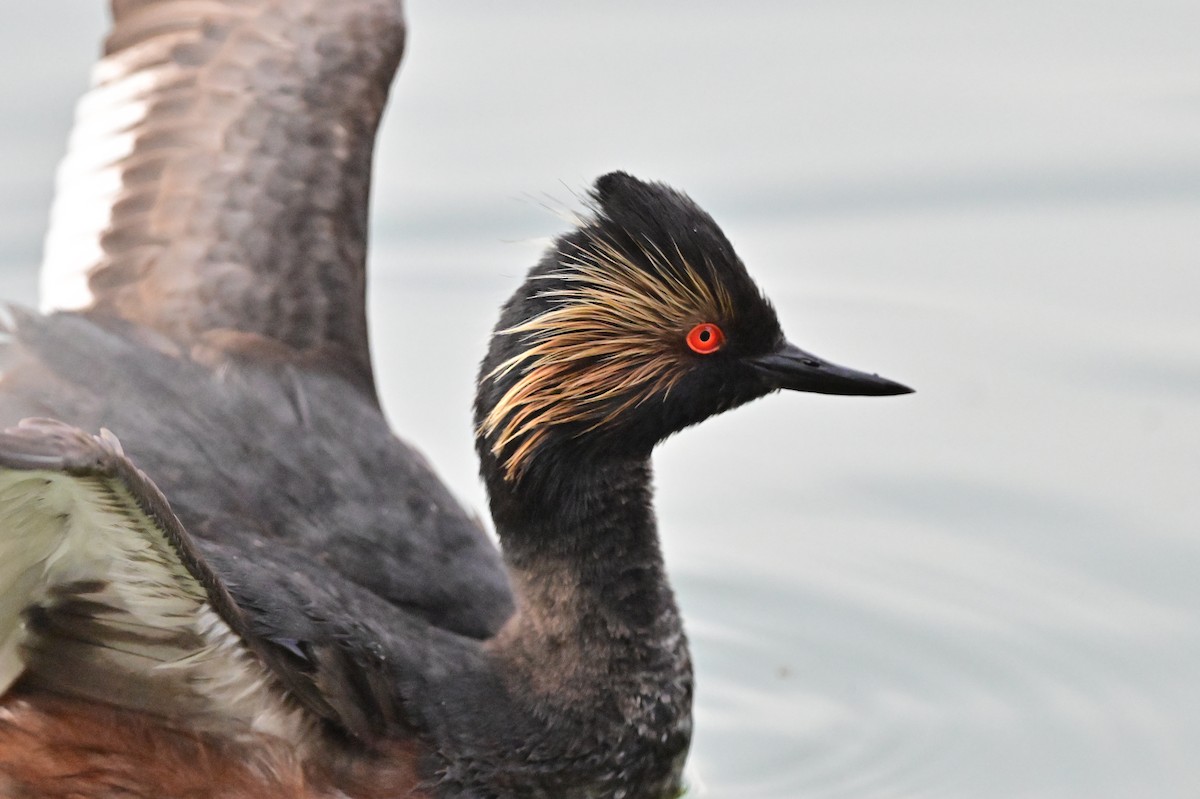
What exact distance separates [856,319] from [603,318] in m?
3.20

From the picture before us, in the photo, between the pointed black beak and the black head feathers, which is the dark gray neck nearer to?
the black head feathers

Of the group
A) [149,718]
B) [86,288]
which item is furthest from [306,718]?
[86,288]

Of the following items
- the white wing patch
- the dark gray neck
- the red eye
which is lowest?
the dark gray neck

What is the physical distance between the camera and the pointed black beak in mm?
6547

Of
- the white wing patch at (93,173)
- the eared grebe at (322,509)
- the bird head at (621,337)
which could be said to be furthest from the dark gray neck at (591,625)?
the white wing patch at (93,173)

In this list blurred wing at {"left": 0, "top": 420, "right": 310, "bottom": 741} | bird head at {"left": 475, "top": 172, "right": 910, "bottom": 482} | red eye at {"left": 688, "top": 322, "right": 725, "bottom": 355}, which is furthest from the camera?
red eye at {"left": 688, "top": 322, "right": 725, "bottom": 355}

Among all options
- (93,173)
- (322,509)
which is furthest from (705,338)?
(93,173)

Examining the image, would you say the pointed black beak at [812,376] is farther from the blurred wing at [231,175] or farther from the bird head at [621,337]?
the blurred wing at [231,175]

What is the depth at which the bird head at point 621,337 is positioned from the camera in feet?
20.8

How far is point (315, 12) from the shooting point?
829 centimetres

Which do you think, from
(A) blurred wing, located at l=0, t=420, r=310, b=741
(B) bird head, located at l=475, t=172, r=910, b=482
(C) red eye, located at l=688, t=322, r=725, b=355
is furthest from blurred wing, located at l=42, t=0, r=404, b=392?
(A) blurred wing, located at l=0, t=420, r=310, b=741

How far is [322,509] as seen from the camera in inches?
261

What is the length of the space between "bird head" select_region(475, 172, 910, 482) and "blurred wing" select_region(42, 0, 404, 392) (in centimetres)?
→ 112

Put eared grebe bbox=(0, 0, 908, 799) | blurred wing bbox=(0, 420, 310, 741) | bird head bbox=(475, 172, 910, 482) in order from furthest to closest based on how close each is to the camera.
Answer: bird head bbox=(475, 172, 910, 482)
eared grebe bbox=(0, 0, 908, 799)
blurred wing bbox=(0, 420, 310, 741)
